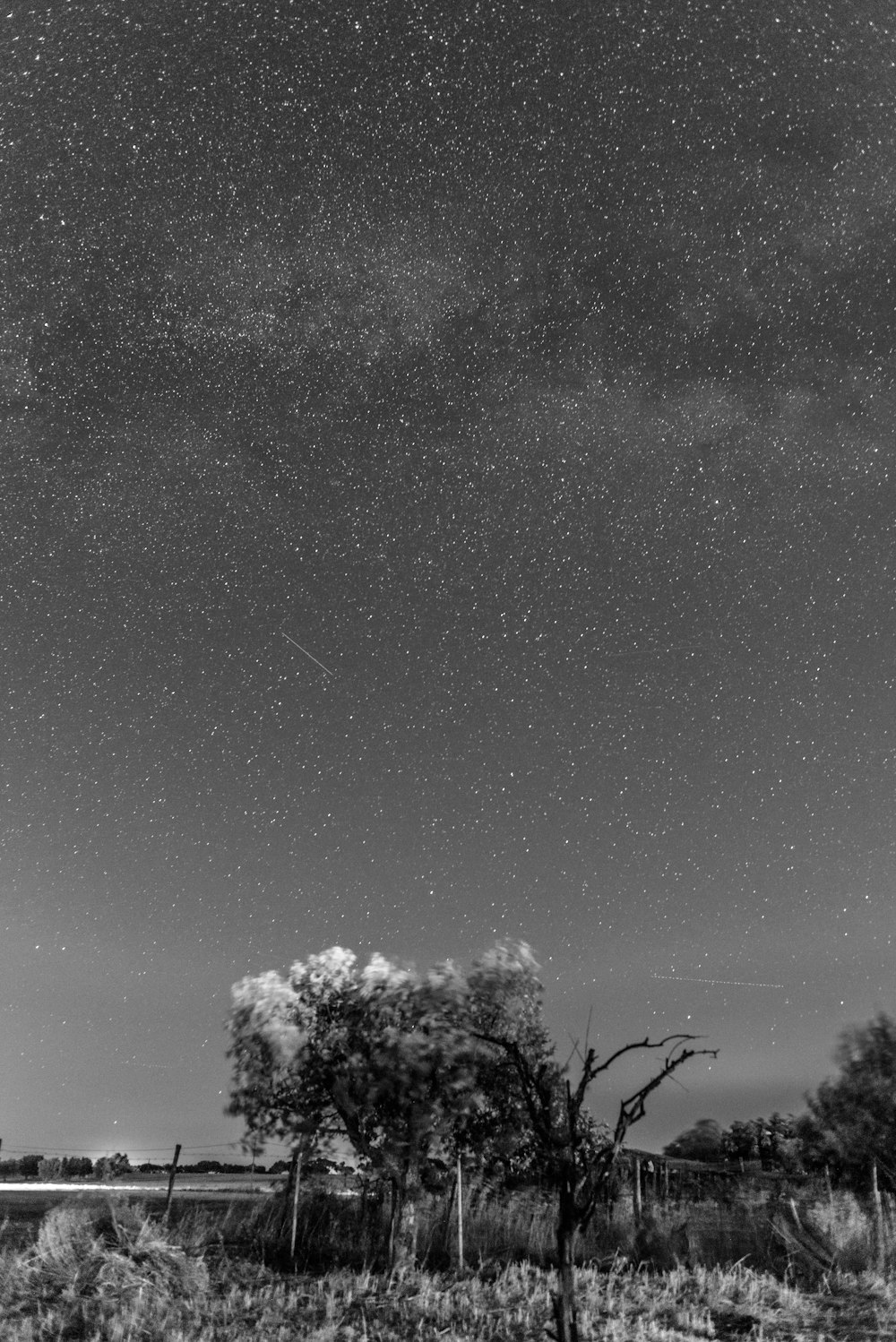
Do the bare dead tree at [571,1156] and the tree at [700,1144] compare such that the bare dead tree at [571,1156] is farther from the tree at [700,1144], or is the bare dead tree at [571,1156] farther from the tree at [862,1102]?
the tree at [700,1144]

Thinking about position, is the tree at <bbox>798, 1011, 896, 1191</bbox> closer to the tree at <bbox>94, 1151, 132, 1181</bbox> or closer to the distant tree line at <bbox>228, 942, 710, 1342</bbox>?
the distant tree line at <bbox>228, 942, 710, 1342</bbox>

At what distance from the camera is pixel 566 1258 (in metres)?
11.8

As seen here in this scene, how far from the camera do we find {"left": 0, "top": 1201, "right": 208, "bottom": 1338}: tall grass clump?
15945 millimetres

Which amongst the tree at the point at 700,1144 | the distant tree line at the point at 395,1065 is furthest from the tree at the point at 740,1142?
the distant tree line at the point at 395,1065

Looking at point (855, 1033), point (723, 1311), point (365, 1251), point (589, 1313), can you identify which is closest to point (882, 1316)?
point (723, 1311)

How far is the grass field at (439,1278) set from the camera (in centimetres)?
1616

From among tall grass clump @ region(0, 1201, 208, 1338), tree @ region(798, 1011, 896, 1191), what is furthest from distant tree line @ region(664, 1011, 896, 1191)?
tall grass clump @ region(0, 1201, 208, 1338)

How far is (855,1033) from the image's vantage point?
52.8 m

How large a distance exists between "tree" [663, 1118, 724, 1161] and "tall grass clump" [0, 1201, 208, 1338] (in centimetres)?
8567

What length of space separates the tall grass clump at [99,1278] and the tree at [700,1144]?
85.7 metres

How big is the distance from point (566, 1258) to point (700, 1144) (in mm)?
96441

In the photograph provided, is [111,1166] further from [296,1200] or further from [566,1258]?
[566,1258]

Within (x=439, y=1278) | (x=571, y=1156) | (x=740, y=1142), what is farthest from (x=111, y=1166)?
(x=571, y=1156)

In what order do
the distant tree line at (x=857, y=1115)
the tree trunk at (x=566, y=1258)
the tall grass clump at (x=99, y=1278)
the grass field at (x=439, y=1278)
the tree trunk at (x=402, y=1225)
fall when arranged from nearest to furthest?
the tree trunk at (x=566, y=1258), the tall grass clump at (x=99, y=1278), the grass field at (x=439, y=1278), the tree trunk at (x=402, y=1225), the distant tree line at (x=857, y=1115)
